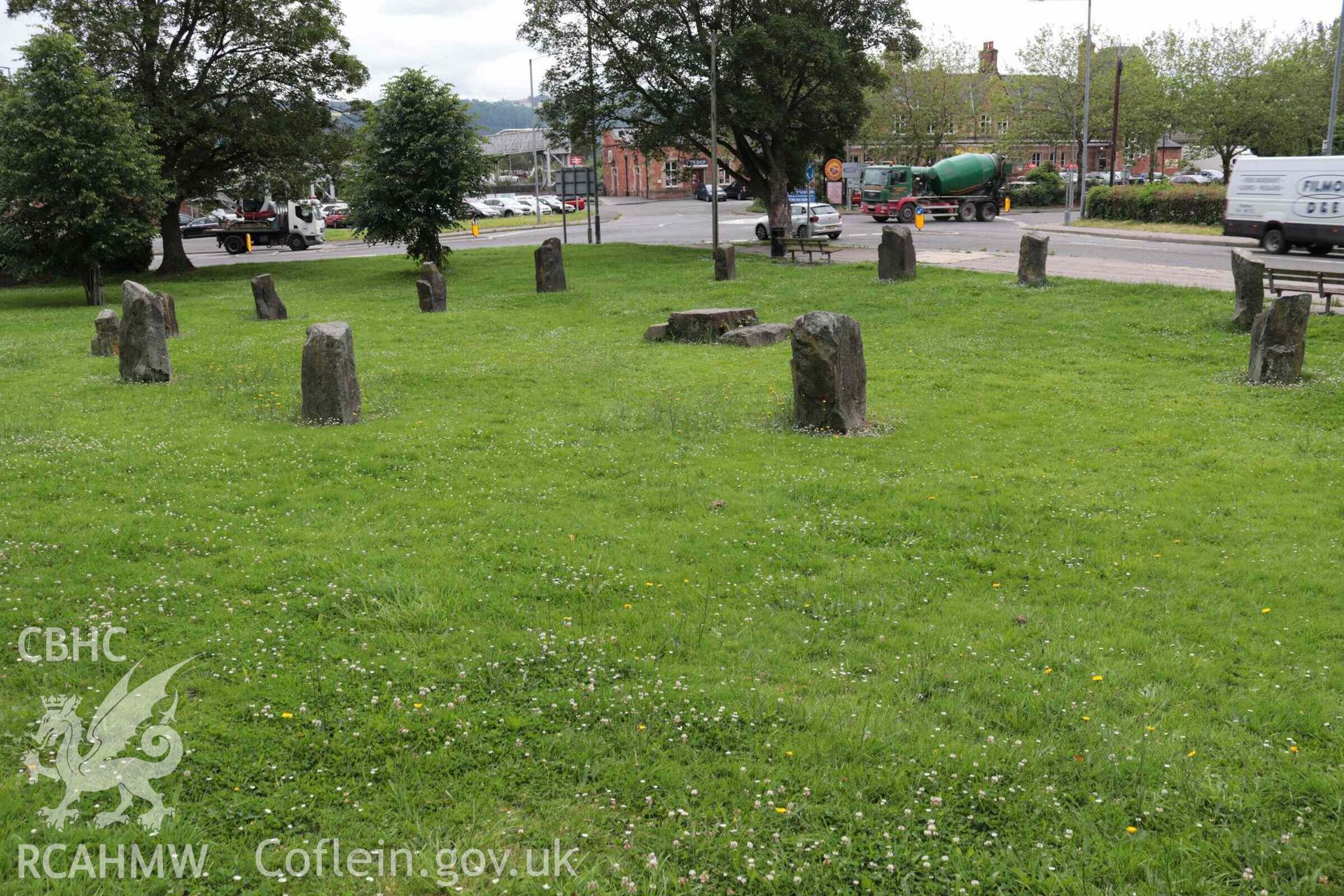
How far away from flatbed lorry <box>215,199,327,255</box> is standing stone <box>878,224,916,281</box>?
31.3 m

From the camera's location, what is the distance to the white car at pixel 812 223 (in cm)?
3872

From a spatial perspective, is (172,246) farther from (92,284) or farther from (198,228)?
(198,228)

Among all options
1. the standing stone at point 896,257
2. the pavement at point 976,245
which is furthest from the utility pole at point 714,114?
the pavement at point 976,245

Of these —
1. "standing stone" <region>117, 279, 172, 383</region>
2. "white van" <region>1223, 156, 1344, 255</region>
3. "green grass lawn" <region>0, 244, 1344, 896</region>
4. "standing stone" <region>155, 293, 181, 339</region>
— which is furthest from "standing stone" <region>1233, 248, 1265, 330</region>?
"standing stone" <region>155, 293, 181, 339</region>

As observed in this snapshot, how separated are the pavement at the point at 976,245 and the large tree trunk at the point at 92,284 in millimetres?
Result: 12067

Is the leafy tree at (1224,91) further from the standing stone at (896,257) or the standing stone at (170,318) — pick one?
the standing stone at (170,318)

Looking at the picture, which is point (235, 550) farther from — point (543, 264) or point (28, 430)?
point (543, 264)

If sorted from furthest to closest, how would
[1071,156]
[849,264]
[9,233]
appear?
1. [1071,156]
2. [849,264]
3. [9,233]

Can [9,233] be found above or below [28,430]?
above

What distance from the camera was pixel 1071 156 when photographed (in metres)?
88.0

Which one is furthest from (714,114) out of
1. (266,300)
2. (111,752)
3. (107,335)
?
(111,752)

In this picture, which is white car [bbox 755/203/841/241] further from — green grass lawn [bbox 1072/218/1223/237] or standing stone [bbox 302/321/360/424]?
standing stone [bbox 302/321/360/424]

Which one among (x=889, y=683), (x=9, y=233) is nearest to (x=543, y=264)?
(x=9, y=233)

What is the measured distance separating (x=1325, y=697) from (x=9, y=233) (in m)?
27.6
